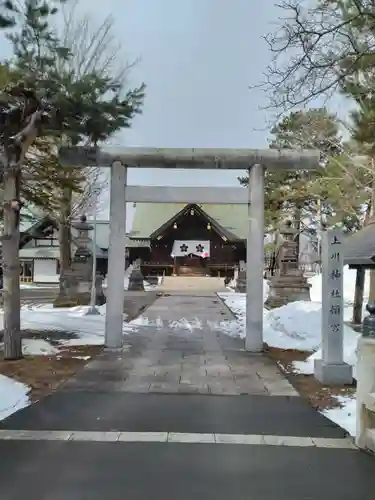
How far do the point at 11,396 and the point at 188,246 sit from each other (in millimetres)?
37028

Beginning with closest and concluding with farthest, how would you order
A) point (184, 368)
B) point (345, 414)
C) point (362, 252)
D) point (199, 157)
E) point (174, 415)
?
point (174, 415)
point (345, 414)
point (184, 368)
point (199, 157)
point (362, 252)

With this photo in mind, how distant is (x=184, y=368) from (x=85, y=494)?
552 cm

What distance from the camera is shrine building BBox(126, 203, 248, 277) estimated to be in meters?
44.1

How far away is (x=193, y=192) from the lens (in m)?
11.8

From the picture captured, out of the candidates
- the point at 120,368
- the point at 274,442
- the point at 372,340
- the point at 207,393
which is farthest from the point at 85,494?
the point at 120,368

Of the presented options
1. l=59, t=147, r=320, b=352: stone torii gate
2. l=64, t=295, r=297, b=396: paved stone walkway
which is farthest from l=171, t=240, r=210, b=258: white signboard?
l=59, t=147, r=320, b=352: stone torii gate

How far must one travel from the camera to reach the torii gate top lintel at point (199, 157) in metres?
11.4

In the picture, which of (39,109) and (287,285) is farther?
(287,285)

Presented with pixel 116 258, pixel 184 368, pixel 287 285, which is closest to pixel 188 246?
pixel 287 285

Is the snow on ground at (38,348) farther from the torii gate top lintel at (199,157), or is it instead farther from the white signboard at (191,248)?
the white signboard at (191,248)

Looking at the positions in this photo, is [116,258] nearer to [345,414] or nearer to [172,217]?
[345,414]

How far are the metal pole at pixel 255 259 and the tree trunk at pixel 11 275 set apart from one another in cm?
483

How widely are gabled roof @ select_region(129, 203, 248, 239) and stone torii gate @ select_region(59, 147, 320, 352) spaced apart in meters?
32.2

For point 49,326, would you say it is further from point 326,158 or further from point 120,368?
point 326,158
